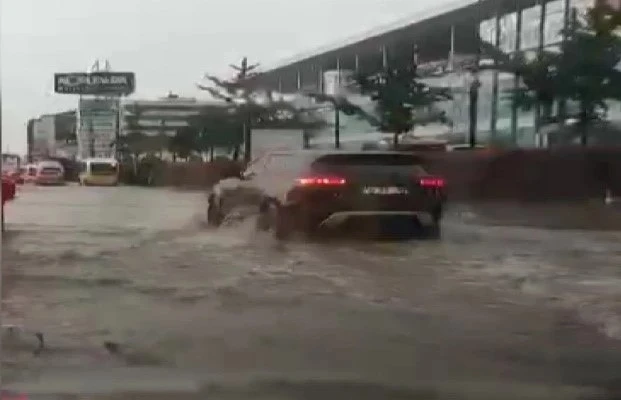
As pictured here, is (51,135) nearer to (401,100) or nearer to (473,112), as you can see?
(401,100)

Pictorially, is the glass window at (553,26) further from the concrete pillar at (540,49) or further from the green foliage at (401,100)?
the green foliage at (401,100)

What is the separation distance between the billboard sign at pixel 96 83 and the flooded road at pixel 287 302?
1.01 ft

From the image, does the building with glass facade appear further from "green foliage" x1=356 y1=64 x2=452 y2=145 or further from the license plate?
the license plate

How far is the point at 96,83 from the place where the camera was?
9.37 feet

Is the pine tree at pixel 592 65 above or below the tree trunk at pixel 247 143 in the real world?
above

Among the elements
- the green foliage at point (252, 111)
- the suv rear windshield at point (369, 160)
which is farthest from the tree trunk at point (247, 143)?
the suv rear windshield at point (369, 160)

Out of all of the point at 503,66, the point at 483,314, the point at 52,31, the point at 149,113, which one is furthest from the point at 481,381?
the point at 52,31

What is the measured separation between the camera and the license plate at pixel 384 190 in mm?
2910

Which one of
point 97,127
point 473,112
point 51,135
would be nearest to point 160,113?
point 97,127

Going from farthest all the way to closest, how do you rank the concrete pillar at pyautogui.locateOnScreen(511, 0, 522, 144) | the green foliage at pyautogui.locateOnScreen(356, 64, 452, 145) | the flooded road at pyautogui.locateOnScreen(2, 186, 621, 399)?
the green foliage at pyautogui.locateOnScreen(356, 64, 452, 145)
the concrete pillar at pyautogui.locateOnScreen(511, 0, 522, 144)
the flooded road at pyautogui.locateOnScreen(2, 186, 621, 399)

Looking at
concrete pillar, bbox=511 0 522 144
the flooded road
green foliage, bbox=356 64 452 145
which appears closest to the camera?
the flooded road

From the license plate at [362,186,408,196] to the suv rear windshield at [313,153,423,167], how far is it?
0.24 feet

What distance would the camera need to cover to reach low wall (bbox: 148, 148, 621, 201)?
A: 2.95m

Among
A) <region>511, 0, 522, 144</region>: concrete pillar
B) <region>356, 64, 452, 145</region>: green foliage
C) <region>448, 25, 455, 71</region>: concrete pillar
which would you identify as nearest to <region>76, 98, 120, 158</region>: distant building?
<region>356, 64, 452, 145</region>: green foliage
